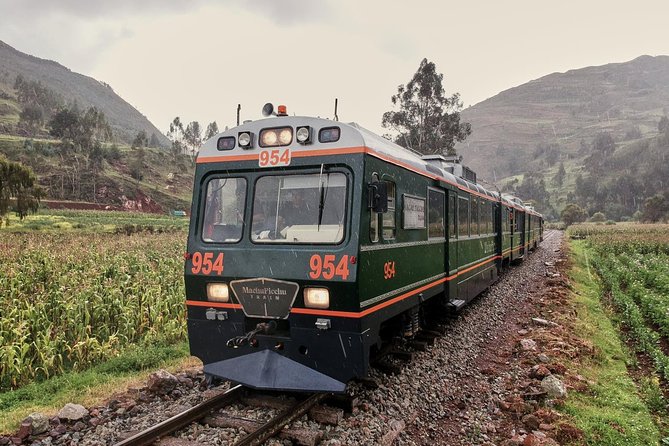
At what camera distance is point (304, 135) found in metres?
5.99

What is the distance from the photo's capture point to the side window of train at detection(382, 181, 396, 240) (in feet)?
20.9

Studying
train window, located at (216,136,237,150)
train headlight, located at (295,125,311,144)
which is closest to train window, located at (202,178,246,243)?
train window, located at (216,136,237,150)

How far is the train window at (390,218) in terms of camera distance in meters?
6.38

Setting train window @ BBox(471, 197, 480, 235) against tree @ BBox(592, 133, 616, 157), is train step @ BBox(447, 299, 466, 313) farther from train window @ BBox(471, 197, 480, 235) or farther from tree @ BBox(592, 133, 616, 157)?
tree @ BBox(592, 133, 616, 157)

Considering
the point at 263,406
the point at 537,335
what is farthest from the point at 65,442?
the point at 537,335

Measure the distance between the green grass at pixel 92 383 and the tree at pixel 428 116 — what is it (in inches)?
1463

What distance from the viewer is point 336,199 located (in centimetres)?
582

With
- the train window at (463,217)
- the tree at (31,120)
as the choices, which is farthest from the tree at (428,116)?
the tree at (31,120)

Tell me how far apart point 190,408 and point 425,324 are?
561 centimetres

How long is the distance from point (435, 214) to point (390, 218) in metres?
2.37

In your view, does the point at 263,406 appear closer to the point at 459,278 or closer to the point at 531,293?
the point at 459,278

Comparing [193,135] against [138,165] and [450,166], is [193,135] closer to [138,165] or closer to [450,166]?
[138,165]

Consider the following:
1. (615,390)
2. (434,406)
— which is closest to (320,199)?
(434,406)

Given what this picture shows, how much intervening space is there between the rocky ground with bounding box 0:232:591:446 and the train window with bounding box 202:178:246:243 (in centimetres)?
202
